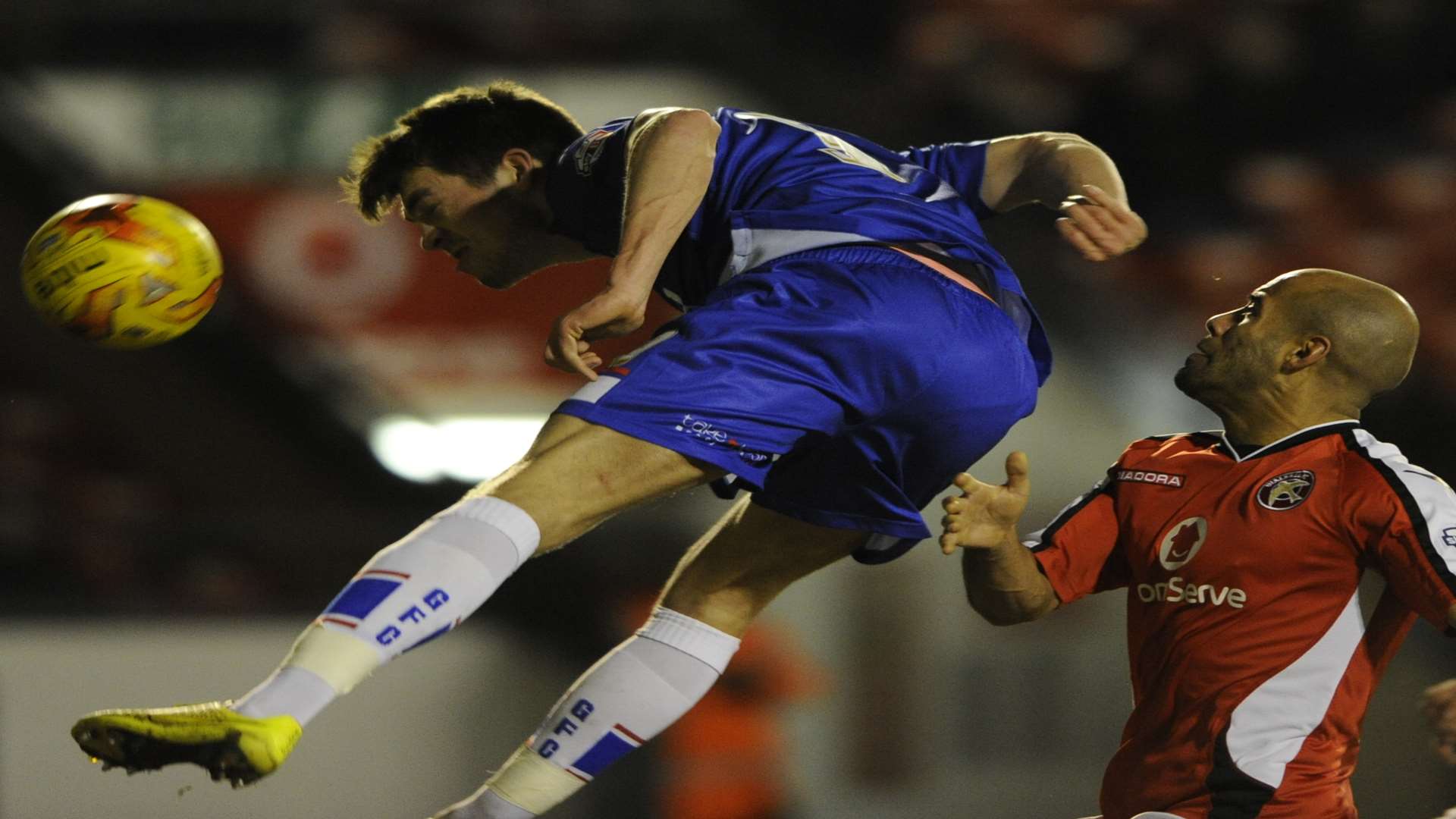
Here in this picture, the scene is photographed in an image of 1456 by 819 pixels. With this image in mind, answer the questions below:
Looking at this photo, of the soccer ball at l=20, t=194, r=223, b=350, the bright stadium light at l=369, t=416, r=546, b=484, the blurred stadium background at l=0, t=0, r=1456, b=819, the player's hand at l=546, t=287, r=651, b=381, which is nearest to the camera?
the player's hand at l=546, t=287, r=651, b=381

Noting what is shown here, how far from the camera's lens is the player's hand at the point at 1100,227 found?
247 centimetres

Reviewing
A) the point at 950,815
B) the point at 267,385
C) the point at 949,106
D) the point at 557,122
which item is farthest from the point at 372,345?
the point at 557,122

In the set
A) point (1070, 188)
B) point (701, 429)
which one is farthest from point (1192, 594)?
point (701, 429)

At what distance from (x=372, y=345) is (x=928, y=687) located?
3.18 meters

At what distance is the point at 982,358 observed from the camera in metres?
2.45

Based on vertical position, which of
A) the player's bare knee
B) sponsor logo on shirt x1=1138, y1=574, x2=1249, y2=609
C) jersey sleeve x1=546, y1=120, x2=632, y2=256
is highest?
jersey sleeve x1=546, y1=120, x2=632, y2=256

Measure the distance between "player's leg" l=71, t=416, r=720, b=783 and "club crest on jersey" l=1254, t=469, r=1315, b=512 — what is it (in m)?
0.83

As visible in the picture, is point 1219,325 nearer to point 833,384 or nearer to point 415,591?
point 833,384

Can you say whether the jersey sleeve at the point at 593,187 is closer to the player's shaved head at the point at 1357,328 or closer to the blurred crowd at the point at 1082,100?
the player's shaved head at the point at 1357,328

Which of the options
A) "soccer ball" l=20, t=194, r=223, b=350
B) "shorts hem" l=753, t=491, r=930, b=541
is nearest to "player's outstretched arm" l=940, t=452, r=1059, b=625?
"shorts hem" l=753, t=491, r=930, b=541

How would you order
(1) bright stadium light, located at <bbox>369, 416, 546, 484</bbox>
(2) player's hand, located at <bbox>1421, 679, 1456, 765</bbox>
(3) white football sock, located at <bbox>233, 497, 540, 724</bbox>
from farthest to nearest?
(1) bright stadium light, located at <bbox>369, 416, 546, 484</bbox> < (2) player's hand, located at <bbox>1421, 679, 1456, 765</bbox> < (3) white football sock, located at <bbox>233, 497, 540, 724</bbox>

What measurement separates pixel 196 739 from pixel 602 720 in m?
0.83

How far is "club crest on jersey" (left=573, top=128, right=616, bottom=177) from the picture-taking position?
248 centimetres

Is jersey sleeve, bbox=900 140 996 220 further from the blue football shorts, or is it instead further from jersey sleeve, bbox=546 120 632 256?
jersey sleeve, bbox=546 120 632 256
